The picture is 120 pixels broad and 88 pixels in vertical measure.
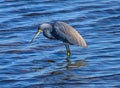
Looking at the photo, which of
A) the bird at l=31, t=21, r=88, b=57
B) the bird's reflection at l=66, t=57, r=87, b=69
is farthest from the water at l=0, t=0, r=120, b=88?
the bird at l=31, t=21, r=88, b=57

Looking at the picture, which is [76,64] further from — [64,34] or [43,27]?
[43,27]

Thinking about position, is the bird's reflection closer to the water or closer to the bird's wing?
the water

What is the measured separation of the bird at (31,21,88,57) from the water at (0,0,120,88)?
0.24 meters

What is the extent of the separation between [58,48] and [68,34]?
1.97ft

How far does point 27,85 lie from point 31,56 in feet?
6.04

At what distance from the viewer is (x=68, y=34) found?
12.5m

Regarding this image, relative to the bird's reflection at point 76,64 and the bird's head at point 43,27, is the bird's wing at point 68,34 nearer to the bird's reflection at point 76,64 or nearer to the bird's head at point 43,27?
the bird's head at point 43,27

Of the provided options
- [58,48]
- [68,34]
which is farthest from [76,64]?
[58,48]

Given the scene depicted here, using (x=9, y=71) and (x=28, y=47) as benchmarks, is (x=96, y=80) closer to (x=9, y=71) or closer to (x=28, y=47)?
(x=9, y=71)

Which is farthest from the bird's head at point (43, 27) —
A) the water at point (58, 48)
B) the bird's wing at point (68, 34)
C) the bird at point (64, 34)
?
the water at point (58, 48)

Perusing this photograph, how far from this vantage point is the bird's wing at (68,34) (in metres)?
12.4

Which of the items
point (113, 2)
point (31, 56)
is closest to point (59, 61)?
point (31, 56)

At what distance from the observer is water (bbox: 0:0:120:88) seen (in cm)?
1093

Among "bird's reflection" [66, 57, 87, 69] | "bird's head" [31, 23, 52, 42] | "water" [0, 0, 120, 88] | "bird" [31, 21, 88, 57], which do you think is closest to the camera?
"water" [0, 0, 120, 88]
